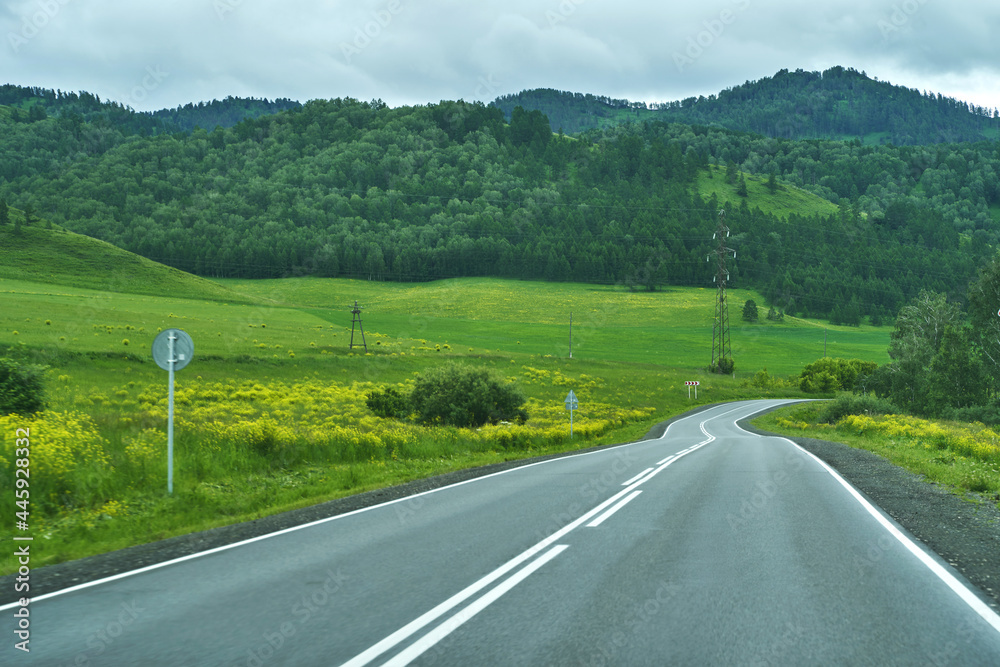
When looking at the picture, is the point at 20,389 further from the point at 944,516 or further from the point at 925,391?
the point at 925,391

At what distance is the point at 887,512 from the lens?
11.6 meters

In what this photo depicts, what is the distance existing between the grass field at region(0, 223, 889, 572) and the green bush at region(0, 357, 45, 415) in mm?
724

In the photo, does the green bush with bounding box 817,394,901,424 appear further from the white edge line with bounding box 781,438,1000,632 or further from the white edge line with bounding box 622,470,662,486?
the white edge line with bounding box 781,438,1000,632

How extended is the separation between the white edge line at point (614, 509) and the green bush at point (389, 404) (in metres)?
23.8

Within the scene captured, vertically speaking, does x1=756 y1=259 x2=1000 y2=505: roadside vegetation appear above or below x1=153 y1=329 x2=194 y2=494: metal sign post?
below

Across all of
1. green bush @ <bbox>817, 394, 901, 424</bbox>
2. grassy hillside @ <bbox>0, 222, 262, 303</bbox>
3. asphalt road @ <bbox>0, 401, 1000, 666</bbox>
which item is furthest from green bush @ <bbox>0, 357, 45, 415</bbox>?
grassy hillside @ <bbox>0, 222, 262, 303</bbox>

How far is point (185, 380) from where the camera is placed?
2058 inches

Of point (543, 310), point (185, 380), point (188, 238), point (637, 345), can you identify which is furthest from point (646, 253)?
point (185, 380)

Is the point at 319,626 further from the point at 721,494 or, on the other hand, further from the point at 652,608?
the point at 721,494

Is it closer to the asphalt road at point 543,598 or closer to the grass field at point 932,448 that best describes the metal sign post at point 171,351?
the asphalt road at point 543,598

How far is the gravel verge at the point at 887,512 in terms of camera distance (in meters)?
7.49

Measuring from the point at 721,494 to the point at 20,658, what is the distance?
1097 centimetres

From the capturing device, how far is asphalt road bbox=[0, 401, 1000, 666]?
5.16 metres

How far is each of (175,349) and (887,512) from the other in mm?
12382
